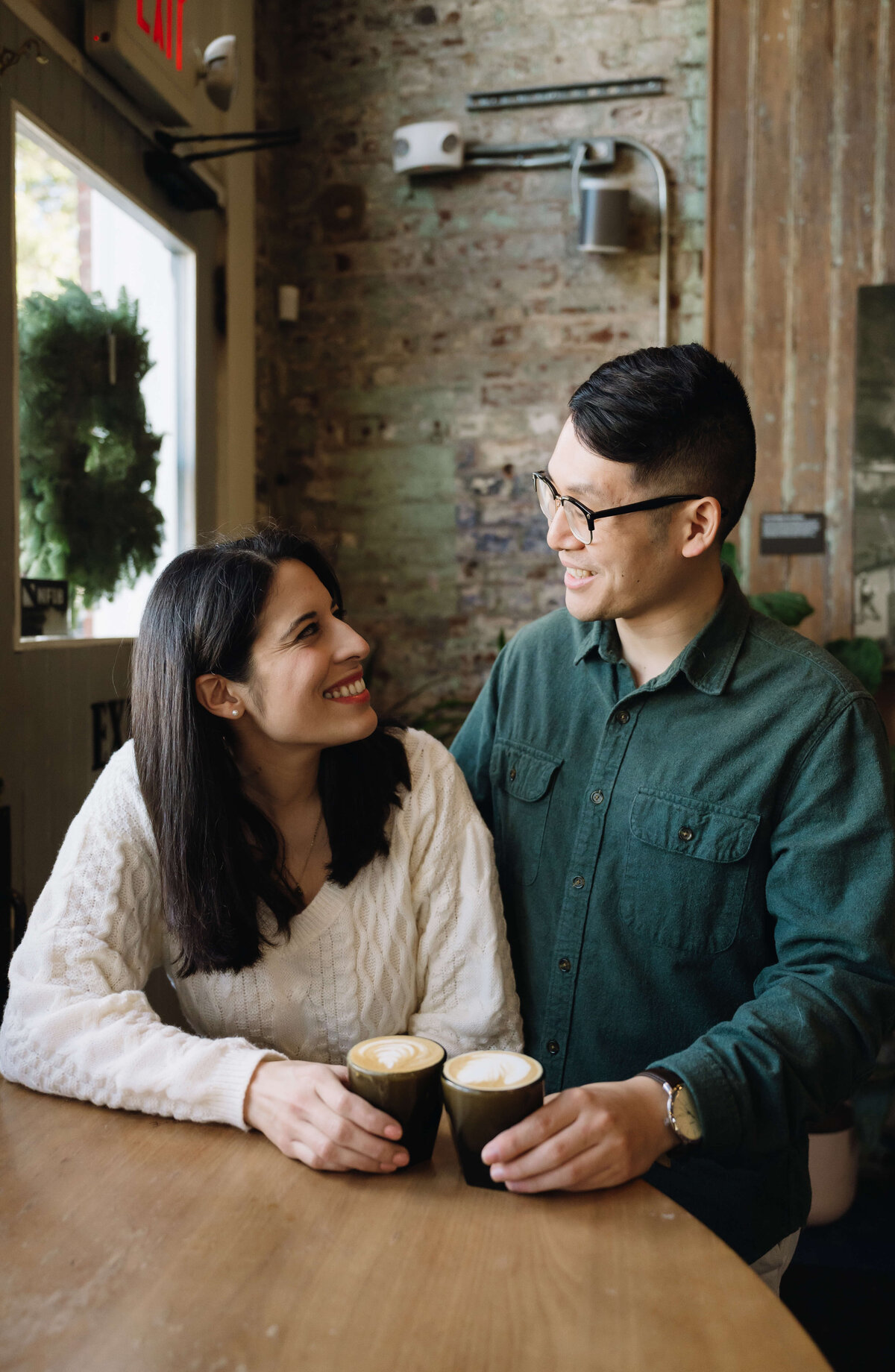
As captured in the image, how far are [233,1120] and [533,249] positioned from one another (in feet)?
10.5

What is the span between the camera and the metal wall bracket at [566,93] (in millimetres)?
3404

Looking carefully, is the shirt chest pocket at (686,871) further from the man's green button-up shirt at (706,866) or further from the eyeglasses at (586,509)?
the eyeglasses at (586,509)

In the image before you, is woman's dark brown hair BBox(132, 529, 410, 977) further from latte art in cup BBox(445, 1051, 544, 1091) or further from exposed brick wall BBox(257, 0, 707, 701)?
exposed brick wall BBox(257, 0, 707, 701)

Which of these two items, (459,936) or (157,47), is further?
(157,47)

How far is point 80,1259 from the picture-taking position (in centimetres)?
83

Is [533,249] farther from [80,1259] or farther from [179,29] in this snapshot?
[80,1259]

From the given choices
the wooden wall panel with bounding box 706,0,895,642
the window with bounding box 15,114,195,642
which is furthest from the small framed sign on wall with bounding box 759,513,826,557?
the window with bounding box 15,114,195,642

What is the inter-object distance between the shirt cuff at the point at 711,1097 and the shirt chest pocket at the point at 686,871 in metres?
0.31

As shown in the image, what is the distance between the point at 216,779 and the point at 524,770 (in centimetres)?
46

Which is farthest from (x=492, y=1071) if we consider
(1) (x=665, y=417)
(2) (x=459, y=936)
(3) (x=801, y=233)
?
(3) (x=801, y=233)

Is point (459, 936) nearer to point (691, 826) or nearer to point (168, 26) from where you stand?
point (691, 826)

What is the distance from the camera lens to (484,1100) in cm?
90

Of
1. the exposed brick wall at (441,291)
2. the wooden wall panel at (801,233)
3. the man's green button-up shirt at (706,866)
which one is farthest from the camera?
the exposed brick wall at (441,291)

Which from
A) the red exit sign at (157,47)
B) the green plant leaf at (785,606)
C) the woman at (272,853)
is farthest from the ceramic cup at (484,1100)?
the red exit sign at (157,47)
